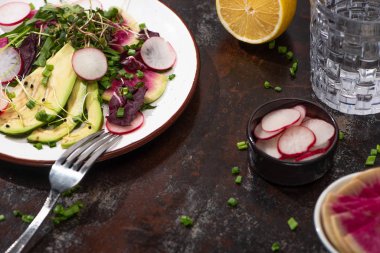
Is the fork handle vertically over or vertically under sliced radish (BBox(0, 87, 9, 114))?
under

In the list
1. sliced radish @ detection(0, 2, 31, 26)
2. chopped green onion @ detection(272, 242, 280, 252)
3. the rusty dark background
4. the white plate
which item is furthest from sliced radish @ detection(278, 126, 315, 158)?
sliced radish @ detection(0, 2, 31, 26)

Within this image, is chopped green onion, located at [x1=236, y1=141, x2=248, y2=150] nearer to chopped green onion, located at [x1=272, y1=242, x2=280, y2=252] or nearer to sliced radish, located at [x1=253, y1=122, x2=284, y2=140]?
sliced radish, located at [x1=253, y1=122, x2=284, y2=140]

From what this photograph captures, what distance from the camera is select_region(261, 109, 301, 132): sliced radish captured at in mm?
1806

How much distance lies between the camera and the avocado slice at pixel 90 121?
1.88 m

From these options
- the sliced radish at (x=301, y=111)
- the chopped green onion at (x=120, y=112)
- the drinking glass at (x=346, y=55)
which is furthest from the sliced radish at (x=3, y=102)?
the drinking glass at (x=346, y=55)

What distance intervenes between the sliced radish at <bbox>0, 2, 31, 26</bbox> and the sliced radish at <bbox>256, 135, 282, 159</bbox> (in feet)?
3.52

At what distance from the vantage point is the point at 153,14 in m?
2.33

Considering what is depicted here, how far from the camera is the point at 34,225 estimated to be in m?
1.66

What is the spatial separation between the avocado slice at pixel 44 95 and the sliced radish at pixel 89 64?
0.14ft

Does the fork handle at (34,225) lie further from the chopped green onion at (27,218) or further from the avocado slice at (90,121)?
the avocado slice at (90,121)

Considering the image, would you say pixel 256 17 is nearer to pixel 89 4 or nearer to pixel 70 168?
pixel 89 4

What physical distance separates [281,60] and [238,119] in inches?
13.7

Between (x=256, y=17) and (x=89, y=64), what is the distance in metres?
0.62

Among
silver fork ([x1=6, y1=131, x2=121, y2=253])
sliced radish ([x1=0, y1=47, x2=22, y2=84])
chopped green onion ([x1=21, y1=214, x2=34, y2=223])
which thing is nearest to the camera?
silver fork ([x1=6, y1=131, x2=121, y2=253])
